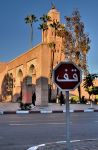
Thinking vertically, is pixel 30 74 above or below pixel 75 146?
above

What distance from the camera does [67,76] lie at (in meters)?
7.70

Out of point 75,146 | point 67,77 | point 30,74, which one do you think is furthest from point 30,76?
point 67,77

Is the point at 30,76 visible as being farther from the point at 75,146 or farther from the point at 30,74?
the point at 75,146

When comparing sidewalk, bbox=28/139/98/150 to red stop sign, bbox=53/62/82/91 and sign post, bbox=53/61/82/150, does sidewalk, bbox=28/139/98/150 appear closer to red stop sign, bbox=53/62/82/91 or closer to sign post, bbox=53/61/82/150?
sign post, bbox=53/61/82/150

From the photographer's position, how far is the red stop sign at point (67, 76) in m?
7.70

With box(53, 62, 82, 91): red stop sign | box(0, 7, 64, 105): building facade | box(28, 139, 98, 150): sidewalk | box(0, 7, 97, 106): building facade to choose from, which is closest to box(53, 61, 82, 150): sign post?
box(53, 62, 82, 91): red stop sign

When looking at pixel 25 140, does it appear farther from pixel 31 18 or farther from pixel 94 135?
pixel 31 18

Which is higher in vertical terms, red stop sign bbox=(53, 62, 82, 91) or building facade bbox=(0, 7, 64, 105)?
building facade bbox=(0, 7, 64, 105)

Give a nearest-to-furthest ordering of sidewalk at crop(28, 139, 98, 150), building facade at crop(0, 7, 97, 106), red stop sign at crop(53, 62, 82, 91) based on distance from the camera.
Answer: red stop sign at crop(53, 62, 82, 91), sidewalk at crop(28, 139, 98, 150), building facade at crop(0, 7, 97, 106)

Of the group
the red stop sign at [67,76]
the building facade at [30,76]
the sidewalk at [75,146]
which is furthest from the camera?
the building facade at [30,76]

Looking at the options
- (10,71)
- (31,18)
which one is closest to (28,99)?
(10,71)

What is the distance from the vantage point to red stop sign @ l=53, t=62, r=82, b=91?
25.3 feet

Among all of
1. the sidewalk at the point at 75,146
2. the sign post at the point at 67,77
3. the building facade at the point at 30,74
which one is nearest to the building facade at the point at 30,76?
the building facade at the point at 30,74

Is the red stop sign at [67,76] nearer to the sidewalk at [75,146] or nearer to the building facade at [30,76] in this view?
the sidewalk at [75,146]
